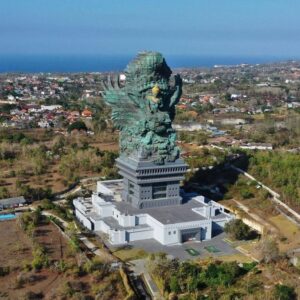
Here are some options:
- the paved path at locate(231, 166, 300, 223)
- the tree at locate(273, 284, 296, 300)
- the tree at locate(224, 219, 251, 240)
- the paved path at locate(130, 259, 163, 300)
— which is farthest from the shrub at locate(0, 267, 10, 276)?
the paved path at locate(231, 166, 300, 223)

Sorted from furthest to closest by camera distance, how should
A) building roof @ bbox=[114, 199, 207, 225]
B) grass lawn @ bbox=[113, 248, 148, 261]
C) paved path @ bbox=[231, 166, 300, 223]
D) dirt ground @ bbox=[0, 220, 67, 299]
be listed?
paved path @ bbox=[231, 166, 300, 223], building roof @ bbox=[114, 199, 207, 225], grass lawn @ bbox=[113, 248, 148, 261], dirt ground @ bbox=[0, 220, 67, 299]

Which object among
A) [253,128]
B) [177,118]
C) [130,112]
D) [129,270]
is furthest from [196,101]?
[129,270]

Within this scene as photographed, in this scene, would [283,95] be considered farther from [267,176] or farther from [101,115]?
[267,176]

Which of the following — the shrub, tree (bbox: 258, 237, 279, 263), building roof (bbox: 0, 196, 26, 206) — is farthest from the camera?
building roof (bbox: 0, 196, 26, 206)

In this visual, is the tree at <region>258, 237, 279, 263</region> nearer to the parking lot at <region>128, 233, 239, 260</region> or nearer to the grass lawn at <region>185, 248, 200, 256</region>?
the parking lot at <region>128, 233, 239, 260</region>

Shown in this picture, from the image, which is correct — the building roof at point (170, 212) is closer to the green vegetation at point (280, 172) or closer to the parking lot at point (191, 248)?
the parking lot at point (191, 248)
